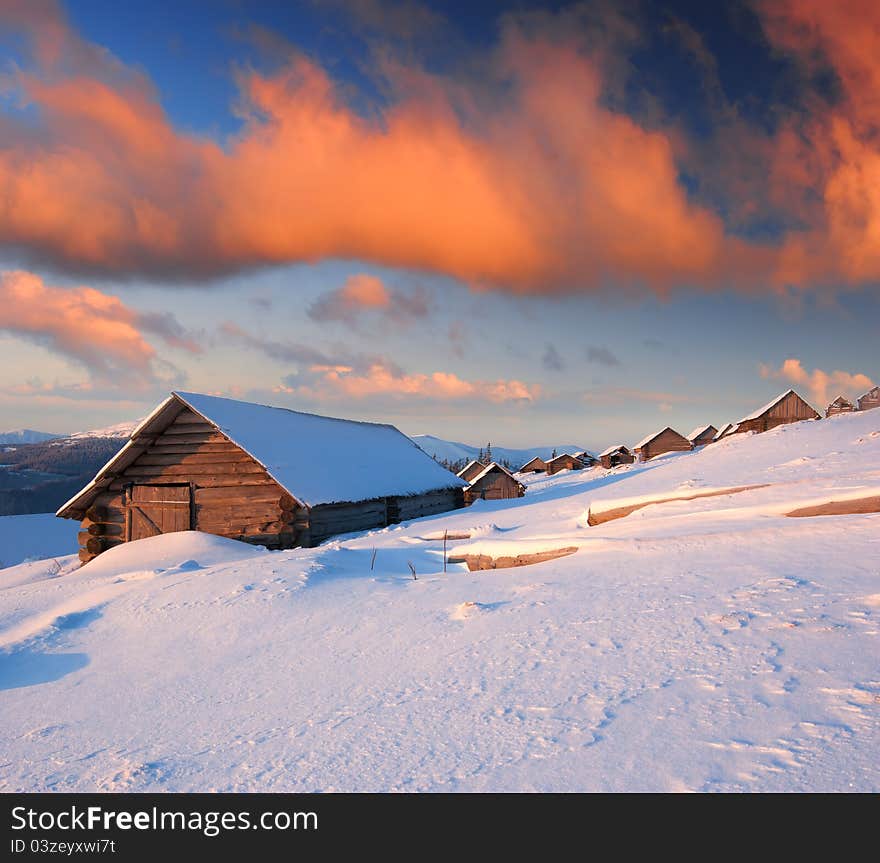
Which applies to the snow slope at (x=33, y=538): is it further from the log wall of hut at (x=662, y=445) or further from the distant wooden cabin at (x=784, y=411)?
the log wall of hut at (x=662, y=445)

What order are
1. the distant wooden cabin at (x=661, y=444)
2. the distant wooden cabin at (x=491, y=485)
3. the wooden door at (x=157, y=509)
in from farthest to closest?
1. the distant wooden cabin at (x=661, y=444)
2. the distant wooden cabin at (x=491, y=485)
3. the wooden door at (x=157, y=509)

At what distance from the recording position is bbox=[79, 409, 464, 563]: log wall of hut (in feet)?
55.1

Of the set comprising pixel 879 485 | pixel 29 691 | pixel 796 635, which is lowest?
pixel 29 691

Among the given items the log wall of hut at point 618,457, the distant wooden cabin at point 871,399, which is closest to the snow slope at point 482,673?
the distant wooden cabin at point 871,399

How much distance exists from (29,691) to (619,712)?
4933mm

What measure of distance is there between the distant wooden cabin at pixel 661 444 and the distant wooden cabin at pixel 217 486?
50.4m

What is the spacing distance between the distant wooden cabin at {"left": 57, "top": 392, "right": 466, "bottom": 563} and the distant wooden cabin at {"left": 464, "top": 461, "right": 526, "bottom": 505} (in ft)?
73.8

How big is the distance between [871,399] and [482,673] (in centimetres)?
5971

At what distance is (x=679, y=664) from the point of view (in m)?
4.27

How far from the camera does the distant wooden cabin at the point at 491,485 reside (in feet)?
137

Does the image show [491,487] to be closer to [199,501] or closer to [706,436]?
[199,501]

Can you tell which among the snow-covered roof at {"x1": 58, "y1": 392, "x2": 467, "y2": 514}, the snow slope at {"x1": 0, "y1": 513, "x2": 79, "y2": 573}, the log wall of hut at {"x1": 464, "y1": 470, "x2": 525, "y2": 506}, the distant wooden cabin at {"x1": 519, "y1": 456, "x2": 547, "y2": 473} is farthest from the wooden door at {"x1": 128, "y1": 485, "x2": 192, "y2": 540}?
the distant wooden cabin at {"x1": 519, "y1": 456, "x2": 547, "y2": 473}
